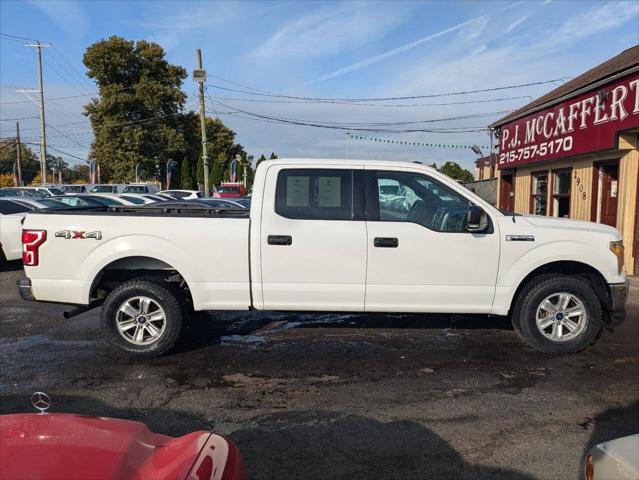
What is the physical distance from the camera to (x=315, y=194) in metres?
5.16

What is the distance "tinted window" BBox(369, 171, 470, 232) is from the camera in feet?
16.7

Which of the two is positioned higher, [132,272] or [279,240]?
[279,240]

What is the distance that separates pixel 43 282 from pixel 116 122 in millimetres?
38541

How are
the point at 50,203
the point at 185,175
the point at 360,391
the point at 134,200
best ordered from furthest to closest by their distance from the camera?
the point at 185,175 < the point at 134,200 < the point at 50,203 < the point at 360,391

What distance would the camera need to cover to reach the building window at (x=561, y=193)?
1305 cm

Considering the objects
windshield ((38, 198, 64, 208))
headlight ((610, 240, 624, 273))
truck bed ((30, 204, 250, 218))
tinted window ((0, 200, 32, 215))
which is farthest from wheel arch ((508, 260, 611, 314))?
windshield ((38, 198, 64, 208))

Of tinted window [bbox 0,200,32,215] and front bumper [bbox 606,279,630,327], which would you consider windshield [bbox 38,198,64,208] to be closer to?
tinted window [bbox 0,200,32,215]

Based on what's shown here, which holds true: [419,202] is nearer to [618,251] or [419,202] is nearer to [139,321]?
[618,251]

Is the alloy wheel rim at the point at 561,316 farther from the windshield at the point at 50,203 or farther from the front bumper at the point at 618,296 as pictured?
the windshield at the point at 50,203

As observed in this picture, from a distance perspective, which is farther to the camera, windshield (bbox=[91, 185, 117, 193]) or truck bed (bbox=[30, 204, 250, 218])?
windshield (bbox=[91, 185, 117, 193])

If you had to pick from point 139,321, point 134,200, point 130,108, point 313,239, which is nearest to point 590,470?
point 313,239

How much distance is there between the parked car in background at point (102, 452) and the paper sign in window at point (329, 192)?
10.9 ft

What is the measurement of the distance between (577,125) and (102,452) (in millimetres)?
12653

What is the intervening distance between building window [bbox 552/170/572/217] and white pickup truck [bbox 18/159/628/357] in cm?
861
